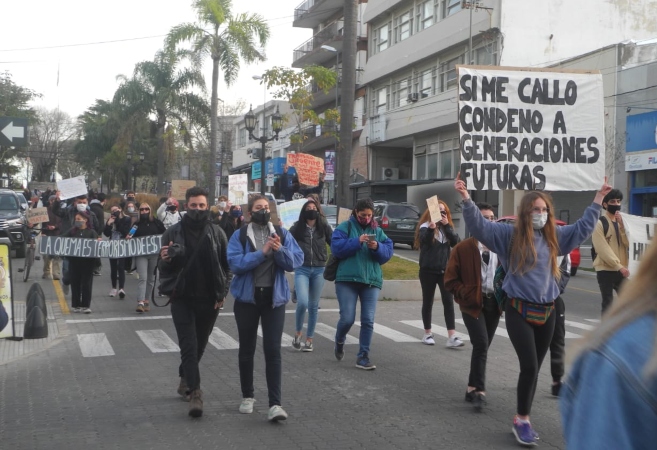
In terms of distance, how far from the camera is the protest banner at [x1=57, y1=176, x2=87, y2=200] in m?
17.1

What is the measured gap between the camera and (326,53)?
52219mm

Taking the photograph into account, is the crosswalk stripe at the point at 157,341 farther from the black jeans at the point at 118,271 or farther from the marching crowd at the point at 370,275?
the black jeans at the point at 118,271

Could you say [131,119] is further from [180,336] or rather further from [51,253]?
[180,336]

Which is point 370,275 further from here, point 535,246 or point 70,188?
point 70,188

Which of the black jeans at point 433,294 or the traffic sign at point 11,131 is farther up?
the traffic sign at point 11,131

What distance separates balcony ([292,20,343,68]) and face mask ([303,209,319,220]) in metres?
41.3

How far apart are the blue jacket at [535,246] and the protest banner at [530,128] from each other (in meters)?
3.00

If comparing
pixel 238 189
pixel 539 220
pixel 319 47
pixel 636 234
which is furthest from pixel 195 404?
pixel 319 47

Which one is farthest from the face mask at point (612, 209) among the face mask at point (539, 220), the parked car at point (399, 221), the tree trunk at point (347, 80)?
the parked car at point (399, 221)

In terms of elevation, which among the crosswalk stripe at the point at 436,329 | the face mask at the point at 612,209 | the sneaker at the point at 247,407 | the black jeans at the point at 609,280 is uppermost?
the face mask at the point at 612,209

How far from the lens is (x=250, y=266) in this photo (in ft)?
22.1

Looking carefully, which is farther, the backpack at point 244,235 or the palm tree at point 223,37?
the palm tree at point 223,37

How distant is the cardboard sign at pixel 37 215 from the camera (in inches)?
680

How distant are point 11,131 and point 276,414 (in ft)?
24.8
